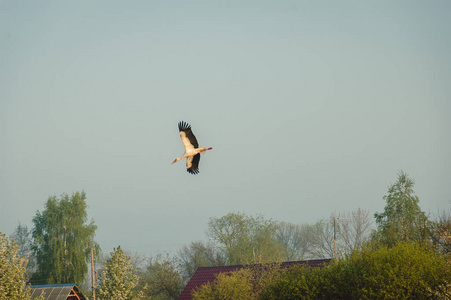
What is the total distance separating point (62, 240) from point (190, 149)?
137 feet

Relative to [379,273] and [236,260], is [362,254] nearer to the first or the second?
[379,273]

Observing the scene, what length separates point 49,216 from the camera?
61.0 metres

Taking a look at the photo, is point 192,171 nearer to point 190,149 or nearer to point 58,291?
point 190,149

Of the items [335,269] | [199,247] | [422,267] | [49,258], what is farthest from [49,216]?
[422,267]

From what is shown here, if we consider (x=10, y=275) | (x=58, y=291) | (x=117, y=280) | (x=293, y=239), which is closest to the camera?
(x=10, y=275)

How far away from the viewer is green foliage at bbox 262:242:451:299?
24.9 meters

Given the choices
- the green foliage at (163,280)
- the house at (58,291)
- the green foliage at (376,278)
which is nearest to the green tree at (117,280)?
the house at (58,291)

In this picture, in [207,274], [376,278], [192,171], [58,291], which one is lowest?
[376,278]

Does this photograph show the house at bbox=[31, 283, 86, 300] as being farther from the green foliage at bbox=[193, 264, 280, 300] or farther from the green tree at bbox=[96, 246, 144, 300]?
the green foliage at bbox=[193, 264, 280, 300]

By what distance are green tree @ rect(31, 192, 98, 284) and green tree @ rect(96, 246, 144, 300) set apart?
28.9m

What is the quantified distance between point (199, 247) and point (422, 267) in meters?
41.6

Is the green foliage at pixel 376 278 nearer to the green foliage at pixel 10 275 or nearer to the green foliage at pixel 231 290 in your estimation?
the green foliage at pixel 231 290

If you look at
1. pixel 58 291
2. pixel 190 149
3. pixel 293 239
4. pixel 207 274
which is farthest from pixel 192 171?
pixel 293 239

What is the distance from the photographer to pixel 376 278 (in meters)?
25.8
